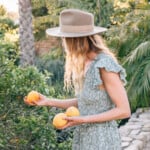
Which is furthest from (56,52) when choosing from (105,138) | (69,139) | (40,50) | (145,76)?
(105,138)

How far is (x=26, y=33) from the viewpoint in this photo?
10617mm

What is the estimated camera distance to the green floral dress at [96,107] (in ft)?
7.98

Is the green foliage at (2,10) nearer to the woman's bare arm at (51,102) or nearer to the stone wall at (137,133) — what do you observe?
the stone wall at (137,133)

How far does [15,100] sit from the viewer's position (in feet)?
11.6

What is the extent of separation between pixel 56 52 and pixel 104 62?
437 inches

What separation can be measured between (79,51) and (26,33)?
27.3 feet

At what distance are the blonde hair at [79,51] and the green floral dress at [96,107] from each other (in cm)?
4

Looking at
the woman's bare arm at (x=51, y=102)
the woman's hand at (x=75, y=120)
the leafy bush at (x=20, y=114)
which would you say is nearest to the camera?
the woman's hand at (x=75, y=120)

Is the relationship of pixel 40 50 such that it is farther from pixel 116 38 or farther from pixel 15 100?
pixel 15 100

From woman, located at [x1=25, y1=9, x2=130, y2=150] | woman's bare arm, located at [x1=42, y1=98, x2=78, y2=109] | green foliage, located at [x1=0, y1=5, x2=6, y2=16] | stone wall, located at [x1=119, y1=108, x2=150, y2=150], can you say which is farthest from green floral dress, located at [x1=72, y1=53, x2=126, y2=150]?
green foliage, located at [x1=0, y1=5, x2=6, y2=16]

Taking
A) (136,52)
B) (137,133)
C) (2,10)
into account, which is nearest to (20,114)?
(137,133)

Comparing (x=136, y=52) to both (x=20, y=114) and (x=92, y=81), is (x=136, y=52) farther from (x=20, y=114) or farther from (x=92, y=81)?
(x=92, y=81)

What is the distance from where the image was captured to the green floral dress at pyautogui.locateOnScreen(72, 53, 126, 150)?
2.43 m

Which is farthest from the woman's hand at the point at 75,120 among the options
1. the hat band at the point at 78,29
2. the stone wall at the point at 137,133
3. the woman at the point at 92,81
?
the stone wall at the point at 137,133
